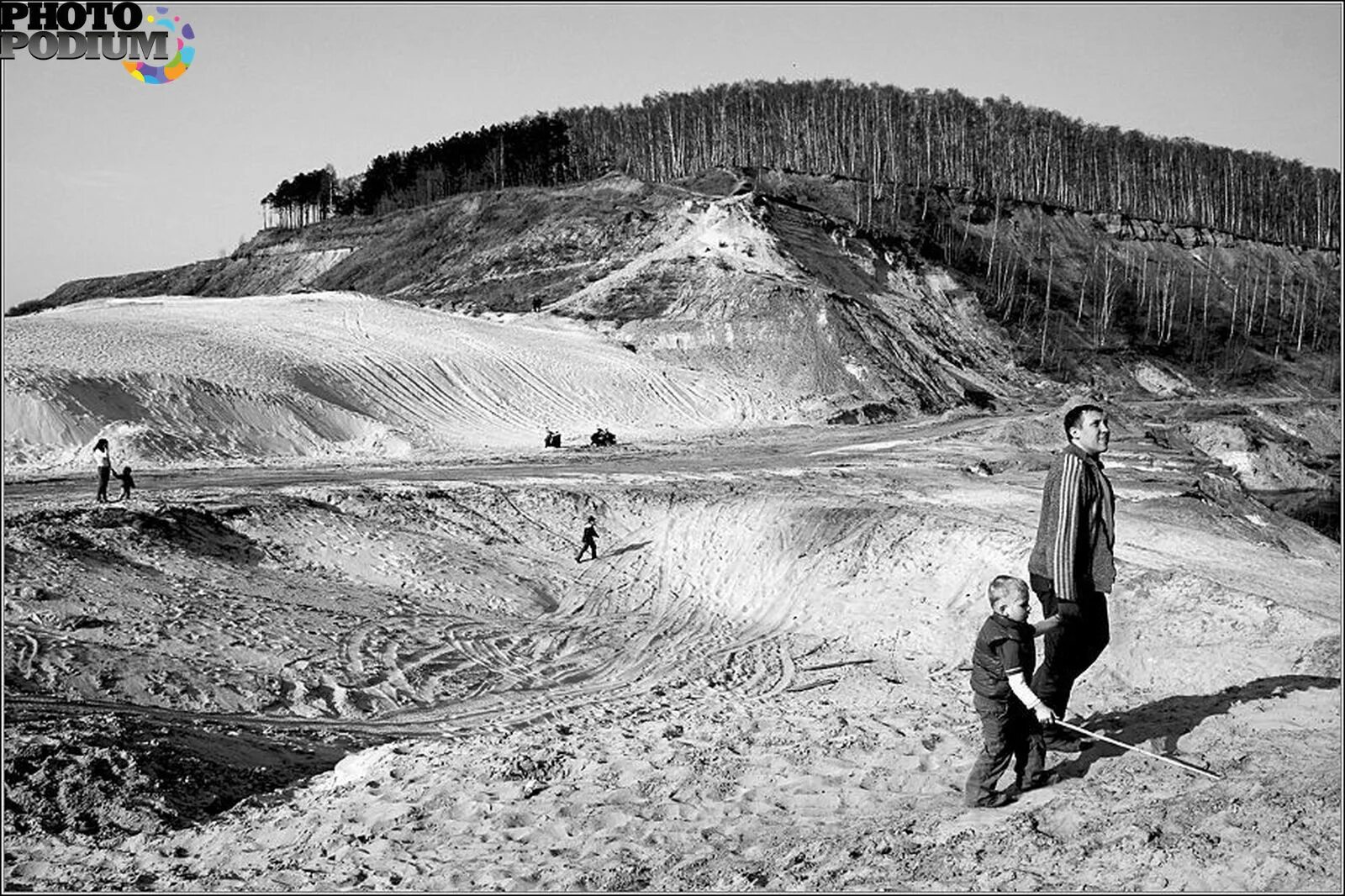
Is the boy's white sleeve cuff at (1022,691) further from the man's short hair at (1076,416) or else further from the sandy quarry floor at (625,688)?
the man's short hair at (1076,416)

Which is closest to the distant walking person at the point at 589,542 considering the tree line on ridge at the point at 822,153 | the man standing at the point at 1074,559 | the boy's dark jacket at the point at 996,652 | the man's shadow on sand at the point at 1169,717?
the man's shadow on sand at the point at 1169,717

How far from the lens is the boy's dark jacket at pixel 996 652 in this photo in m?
6.76

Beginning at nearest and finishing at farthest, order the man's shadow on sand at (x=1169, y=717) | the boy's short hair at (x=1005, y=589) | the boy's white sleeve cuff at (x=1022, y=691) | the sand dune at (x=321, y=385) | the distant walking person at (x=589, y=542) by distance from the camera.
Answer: the boy's white sleeve cuff at (x=1022, y=691) < the boy's short hair at (x=1005, y=589) < the man's shadow on sand at (x=1169, y=717) < the distant walking person at (x=589, y=542) < the sand dune at (x=321, y=385)

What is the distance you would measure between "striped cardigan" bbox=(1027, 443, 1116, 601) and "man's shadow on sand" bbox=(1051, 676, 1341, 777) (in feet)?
3.88

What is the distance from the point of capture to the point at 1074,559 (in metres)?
7.21

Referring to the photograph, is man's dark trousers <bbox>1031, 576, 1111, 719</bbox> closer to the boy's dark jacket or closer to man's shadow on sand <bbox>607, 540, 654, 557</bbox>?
the boy's dark jacket

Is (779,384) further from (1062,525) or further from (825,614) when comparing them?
(1062,525)

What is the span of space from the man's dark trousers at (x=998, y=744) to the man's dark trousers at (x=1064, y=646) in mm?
275

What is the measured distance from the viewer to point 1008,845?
20.0 feet

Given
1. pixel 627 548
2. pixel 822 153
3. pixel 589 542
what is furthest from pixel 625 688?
pixel 822 153

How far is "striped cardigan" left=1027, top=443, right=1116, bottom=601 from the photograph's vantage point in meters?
7.20

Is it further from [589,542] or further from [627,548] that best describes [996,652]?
[627,548]

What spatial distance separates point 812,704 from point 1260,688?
3754mm

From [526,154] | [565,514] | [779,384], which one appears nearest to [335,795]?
[565,514]
